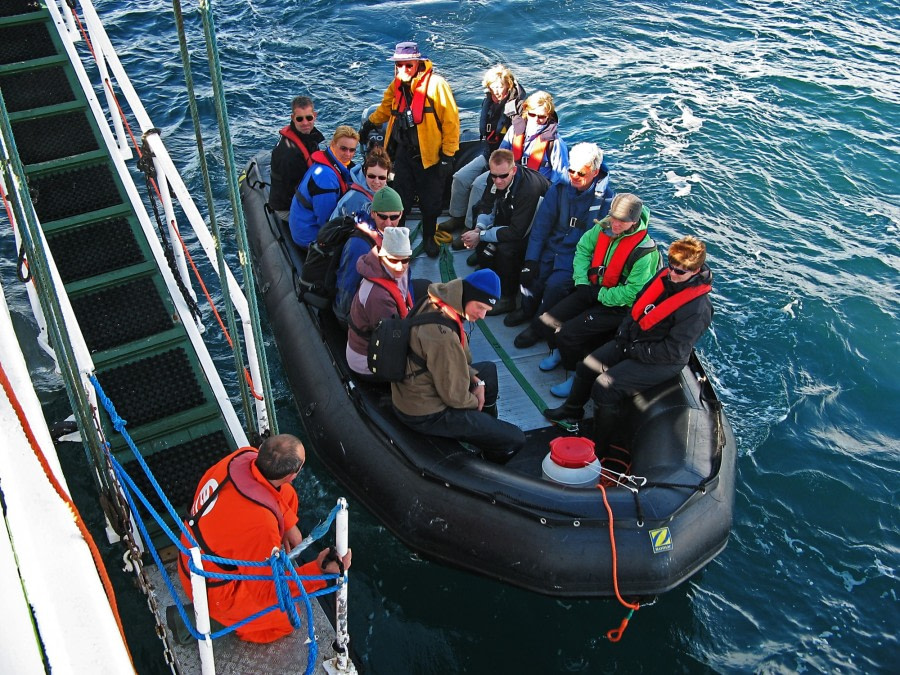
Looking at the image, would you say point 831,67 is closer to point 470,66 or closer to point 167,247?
point 470,66

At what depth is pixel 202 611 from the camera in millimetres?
3109

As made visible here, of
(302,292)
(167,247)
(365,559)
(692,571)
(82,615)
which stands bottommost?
(365,559)

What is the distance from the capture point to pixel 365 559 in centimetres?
545

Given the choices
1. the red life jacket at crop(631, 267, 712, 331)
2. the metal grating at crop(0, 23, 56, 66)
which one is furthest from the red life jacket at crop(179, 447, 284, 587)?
the metal grating at crop(0, 23, 56, 66)

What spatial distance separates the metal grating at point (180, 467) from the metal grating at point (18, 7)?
15.3ft

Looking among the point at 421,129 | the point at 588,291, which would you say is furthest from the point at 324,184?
the point at 588,291

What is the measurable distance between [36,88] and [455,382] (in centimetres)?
441

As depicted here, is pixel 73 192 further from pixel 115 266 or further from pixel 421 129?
pixel 421 129

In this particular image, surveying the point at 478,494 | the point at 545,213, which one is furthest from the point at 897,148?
the point at 478,494

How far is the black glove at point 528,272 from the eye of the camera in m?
6.27

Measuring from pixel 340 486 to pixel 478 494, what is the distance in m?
1.20

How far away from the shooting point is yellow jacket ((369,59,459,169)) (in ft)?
21.8

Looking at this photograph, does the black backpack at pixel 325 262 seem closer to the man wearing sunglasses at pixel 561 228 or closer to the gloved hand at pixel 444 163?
the man wearing sunglasses at pixel 561 228

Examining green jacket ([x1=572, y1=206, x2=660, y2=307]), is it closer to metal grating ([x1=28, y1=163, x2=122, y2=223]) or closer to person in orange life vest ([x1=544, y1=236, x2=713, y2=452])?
person in orange life vest ([x1=544, y1=236, x2=713, y2=452])
